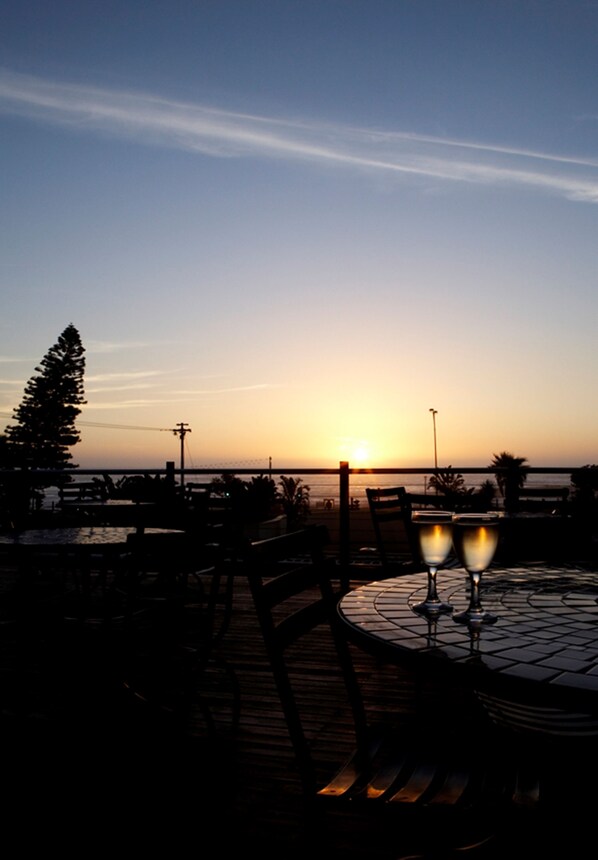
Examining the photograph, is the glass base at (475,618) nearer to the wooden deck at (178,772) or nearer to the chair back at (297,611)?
the chair back at (297,611)

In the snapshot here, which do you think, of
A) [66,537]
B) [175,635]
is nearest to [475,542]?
[175,635]


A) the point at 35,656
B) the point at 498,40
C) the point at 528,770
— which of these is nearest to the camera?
the point at 528,770

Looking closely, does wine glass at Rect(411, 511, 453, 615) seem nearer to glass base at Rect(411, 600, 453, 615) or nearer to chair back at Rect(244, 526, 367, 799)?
glass base at Rect(411, 600, 453, 615)

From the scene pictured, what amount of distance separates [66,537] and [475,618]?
278 cm

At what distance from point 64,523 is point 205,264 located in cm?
884

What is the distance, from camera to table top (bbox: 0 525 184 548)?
3.22m

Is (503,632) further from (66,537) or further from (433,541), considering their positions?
(66,537)

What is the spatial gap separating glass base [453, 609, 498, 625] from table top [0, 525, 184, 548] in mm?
1868

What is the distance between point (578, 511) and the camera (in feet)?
9.11

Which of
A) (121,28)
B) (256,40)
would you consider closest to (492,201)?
(256,40)

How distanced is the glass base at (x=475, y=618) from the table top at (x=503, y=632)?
11 mm

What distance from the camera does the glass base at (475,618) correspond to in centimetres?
123

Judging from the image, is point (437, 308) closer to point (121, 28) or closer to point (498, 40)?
point (498, 40)

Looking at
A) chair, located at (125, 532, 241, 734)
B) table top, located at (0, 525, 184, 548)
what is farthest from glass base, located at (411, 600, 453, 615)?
table top, located at (0, 525, 184, 548)
